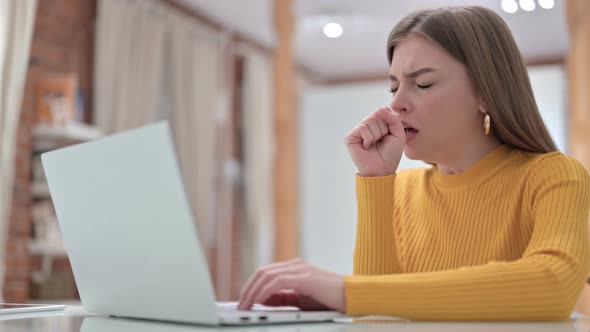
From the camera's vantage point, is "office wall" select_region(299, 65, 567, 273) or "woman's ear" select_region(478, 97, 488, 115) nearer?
"woman's ear" select_region(478, 97, 488, 115)

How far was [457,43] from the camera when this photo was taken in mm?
1251

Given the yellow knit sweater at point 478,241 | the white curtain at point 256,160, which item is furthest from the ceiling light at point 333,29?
the yellow knit sweater at point 478,241

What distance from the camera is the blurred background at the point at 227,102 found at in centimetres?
423

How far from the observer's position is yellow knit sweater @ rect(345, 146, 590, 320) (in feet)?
2.88

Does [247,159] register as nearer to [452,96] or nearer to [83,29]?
[83,29]

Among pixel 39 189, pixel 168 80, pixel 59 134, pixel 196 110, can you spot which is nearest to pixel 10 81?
pixel 59 134

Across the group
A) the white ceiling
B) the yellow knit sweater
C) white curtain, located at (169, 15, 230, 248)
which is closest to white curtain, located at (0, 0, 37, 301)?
white curtain, located at (169, 15, 230, 248)

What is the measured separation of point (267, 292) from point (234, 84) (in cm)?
582

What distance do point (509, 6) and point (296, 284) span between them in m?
5.11

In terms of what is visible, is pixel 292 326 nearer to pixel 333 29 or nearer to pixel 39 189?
pixel 39 189

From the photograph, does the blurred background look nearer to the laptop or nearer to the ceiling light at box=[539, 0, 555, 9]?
the ceiling light at box=[539, 0, 555, 9]

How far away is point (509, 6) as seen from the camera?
18.1 ft

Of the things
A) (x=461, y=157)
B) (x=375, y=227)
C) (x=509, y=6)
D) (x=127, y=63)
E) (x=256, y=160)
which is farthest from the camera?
(x=256, y=160)

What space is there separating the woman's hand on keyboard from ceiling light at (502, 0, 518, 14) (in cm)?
493
